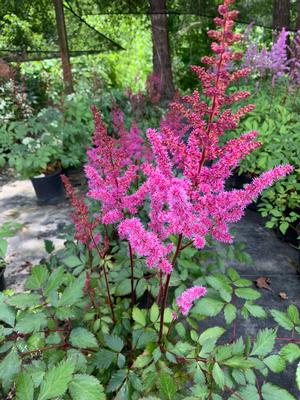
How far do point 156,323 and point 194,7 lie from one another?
23.9 ft

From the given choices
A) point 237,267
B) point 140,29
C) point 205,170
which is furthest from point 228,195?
point 140,29

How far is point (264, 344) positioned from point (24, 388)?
73cm

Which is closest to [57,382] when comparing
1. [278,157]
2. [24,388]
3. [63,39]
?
[24,388]

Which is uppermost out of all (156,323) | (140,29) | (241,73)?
(140,29)

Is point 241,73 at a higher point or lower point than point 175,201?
higher

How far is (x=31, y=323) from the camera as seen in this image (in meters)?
1.08

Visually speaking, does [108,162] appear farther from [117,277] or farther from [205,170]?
[117,277]

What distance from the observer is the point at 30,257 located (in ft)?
10.4

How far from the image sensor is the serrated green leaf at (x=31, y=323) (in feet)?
3.51

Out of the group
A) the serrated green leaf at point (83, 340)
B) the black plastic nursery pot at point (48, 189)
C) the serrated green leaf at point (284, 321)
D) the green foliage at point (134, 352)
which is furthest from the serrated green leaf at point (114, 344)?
the black plastic nursery pot at point (48, 189)

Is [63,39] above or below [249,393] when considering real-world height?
above

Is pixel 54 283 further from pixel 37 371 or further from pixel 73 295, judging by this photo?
pixel 37 371

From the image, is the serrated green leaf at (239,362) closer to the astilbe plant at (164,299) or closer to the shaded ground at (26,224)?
the astilbe plant at (164,299)

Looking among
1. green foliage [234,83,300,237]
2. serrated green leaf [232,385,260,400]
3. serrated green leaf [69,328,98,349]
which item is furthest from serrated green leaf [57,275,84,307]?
green foliage [234,83,300,237]
